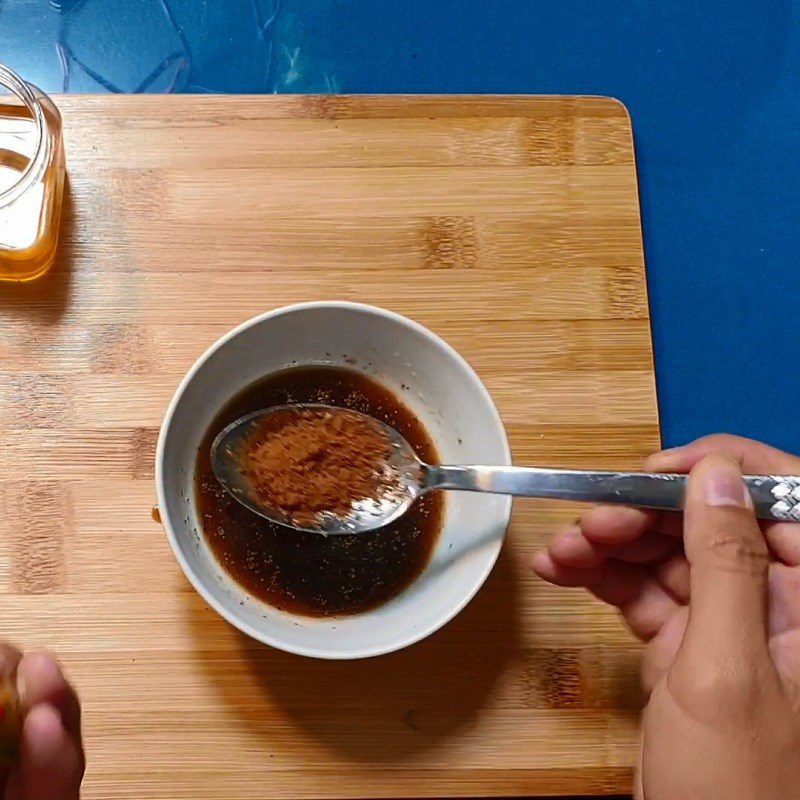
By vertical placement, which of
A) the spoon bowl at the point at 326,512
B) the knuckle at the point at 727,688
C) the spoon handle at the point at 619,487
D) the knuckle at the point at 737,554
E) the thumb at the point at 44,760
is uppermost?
the knuckle at the point at 737,554

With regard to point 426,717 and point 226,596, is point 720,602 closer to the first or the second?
point 426,717

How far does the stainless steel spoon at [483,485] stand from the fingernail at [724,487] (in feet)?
0.10

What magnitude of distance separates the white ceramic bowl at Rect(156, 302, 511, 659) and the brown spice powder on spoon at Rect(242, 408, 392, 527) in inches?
2.3

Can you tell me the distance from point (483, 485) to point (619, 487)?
0.39 ft

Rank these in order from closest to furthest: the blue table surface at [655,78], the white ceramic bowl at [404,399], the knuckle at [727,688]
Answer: the knuckle at [727,688] → the white ceramic bowl at [404,399] → the blue table surface at [655,78]

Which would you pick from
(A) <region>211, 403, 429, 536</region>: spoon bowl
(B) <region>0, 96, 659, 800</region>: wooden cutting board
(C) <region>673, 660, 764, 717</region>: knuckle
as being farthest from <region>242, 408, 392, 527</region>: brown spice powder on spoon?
(C) <region>673, 660, 764, 717</region>: knuckle

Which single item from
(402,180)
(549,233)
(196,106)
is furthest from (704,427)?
(196,106)

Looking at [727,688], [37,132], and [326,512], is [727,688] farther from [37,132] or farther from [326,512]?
[37,132]

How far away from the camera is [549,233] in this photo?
3.10ft

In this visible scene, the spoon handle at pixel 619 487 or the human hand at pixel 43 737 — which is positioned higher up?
the spoon handle at pixel 619 487

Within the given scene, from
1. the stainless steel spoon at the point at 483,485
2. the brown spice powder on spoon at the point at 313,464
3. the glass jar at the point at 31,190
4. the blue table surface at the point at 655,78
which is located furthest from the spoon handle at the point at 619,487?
the glass jar at the point at 31,190

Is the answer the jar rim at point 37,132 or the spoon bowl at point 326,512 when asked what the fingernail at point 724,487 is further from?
the jar rim at point 37,132

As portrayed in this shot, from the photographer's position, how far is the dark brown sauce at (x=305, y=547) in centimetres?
83

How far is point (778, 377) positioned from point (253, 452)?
627 mm
